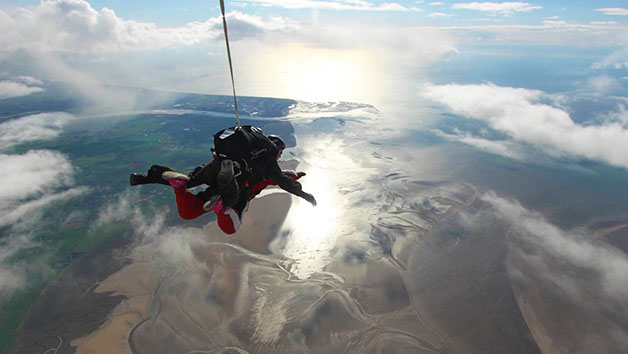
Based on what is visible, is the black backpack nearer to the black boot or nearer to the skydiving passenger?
the skydiving passenger

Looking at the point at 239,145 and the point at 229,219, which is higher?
the point at 239,145

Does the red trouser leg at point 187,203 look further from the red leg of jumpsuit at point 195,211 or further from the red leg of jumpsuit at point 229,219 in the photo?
the red leg of jumpsuit at point 229,219

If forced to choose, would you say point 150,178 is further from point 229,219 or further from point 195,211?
point 229,219

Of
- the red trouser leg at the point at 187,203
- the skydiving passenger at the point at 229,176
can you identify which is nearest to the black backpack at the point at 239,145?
the skydiving passenger at the point at 229,176

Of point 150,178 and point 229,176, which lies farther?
point 150,178

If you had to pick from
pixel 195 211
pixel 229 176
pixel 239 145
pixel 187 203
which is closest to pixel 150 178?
pixel 187 203

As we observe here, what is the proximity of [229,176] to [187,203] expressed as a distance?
3.67 feet

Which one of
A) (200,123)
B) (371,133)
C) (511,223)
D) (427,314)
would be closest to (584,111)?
(371,133)

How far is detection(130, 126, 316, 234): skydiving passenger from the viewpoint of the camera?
456cm

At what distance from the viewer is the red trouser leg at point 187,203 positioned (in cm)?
491

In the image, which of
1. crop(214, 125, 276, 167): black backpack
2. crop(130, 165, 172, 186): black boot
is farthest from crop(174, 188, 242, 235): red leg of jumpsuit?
crop(214, 125, 276, 167): black backpack

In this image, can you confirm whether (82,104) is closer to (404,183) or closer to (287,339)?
(404,183)

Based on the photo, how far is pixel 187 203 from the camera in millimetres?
4992

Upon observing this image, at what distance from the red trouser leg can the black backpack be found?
2.80 ft
